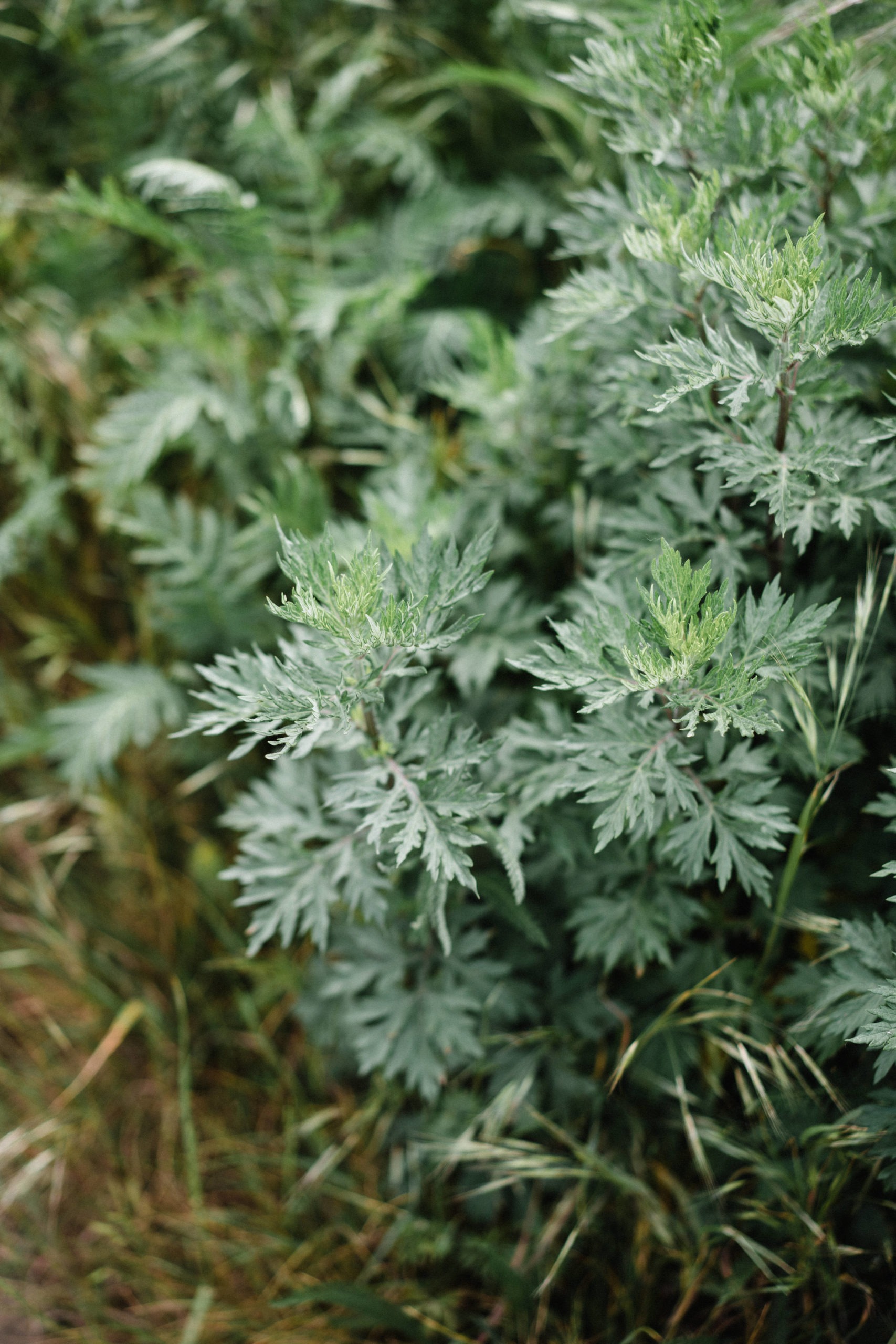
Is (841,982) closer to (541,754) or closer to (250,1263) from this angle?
(541,754)

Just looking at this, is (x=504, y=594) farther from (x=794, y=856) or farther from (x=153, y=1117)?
(x=153, y=1117)

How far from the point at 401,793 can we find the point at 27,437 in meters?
1.74

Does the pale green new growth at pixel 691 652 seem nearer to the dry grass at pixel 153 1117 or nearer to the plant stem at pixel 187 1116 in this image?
the dry grass at pixel 153 1117

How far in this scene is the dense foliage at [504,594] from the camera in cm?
118

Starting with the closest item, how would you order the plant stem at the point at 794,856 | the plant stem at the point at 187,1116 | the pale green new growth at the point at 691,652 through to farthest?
the pale green new growth at the point at 691,652 → the plant stem at the point at 794,856 → the plant stem at the point at 187,1116

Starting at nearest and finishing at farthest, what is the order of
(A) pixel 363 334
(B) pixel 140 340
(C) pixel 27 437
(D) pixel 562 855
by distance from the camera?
(D) pixel 562 855 → (A) pixel 363 334 → (B) pixel 140 340 → (C) pixel 27 437

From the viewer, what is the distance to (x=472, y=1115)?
62.2 inches

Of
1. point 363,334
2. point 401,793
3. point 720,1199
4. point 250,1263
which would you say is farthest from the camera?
point 363,334

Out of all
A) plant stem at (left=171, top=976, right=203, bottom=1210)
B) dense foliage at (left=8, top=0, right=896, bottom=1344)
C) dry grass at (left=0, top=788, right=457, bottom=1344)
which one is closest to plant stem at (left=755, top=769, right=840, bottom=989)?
dense foliage at (left=8, top=0, right=896, bottom=1344)

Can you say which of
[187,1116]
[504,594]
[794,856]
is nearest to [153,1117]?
[187,1116]

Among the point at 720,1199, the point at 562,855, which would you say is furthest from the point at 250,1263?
the point at 562,855

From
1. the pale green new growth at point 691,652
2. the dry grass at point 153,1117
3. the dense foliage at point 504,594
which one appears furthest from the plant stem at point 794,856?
the dry grass at point 153,1117

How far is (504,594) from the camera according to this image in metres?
1.62

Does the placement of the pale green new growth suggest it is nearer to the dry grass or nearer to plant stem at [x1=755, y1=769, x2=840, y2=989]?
plant stem at [x1=755, y1=769, x2=840, y2=989]
